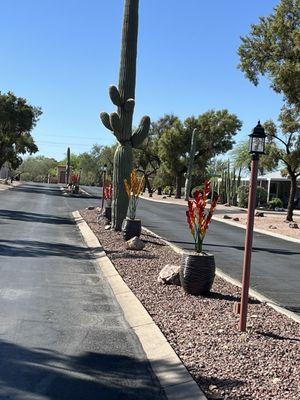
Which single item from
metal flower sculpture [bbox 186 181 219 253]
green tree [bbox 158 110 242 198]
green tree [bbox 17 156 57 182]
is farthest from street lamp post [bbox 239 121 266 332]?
green tree [bbox 17 156 57 182]

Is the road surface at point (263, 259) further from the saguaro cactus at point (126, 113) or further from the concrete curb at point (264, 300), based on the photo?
the saguaro cactus at point (126, 113)

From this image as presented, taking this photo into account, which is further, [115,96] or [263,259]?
[115,96]

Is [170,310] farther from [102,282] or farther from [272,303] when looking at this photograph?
[102,282]

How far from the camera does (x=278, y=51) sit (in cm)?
2194

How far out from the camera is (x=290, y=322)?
701 cm

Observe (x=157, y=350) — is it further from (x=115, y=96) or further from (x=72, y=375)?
(x=115, y=96)

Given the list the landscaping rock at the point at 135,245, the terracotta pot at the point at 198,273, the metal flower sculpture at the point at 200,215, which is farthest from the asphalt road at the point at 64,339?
the landscaping rock at the point at 135,245

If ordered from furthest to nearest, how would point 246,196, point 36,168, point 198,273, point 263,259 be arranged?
point 36,168
point 246,196
point 263,259
point 198,273

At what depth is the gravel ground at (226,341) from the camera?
4781mm

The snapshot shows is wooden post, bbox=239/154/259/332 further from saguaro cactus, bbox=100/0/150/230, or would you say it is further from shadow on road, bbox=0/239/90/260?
saguaro cactus, bbox=100/0/150/230

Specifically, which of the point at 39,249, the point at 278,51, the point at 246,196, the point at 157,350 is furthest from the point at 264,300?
the point at 246,196

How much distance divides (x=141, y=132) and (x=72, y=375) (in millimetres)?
12044

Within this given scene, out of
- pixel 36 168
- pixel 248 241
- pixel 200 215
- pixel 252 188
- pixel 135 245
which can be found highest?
pixel 252 188

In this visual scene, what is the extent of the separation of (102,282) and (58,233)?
8.18 metres
